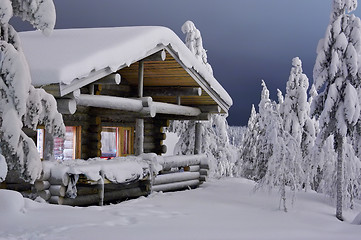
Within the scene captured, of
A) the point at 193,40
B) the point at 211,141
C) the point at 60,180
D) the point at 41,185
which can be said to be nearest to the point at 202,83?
the point at 60,180

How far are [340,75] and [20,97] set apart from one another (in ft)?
36.1

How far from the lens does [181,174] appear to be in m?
16.5

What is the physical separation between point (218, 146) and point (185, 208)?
19126mm

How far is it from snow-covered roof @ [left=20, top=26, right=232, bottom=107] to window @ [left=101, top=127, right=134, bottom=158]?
179 inches

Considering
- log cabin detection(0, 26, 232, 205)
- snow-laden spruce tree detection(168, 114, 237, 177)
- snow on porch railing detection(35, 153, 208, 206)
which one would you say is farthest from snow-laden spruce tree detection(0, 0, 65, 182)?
snow-laden spruce tree detection(168, 114, 237, 177)

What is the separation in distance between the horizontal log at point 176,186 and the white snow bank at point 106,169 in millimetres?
1589

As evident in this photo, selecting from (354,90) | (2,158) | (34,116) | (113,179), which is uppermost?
(354,90)

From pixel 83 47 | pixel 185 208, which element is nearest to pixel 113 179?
pixel 185 208

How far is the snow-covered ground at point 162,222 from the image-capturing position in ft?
24.8

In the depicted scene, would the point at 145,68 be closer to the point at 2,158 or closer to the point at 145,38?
the point at 145,38

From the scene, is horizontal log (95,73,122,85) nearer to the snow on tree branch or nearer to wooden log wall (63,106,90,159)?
wooden log wall (63,106,90,159)

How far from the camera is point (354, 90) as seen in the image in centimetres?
1448

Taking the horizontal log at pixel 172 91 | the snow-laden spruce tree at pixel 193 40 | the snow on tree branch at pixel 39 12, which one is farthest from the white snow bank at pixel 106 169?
the snow-laden spruce tree at pixel 193 40

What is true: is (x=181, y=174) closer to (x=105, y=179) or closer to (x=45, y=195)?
(x=105, y=179)
